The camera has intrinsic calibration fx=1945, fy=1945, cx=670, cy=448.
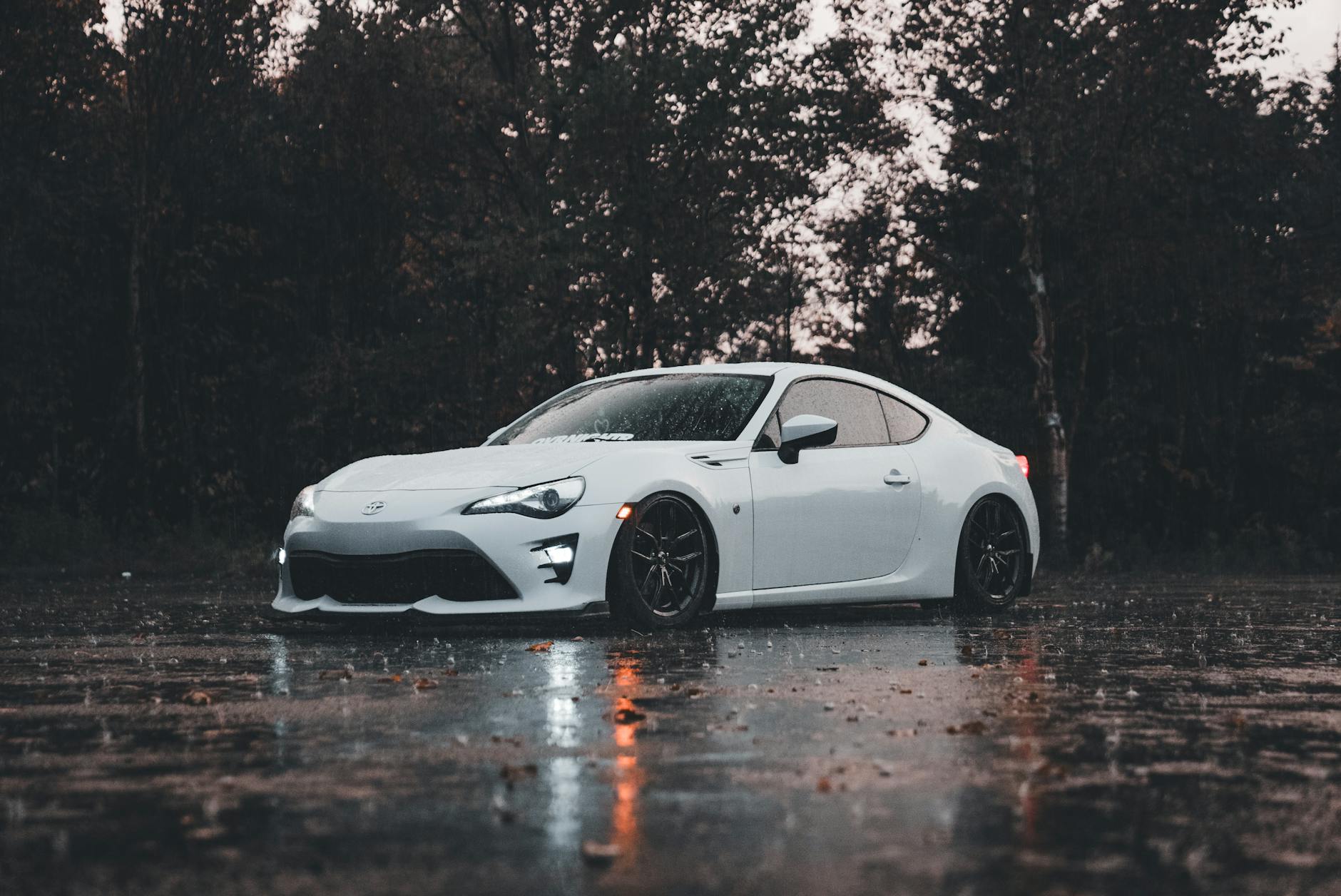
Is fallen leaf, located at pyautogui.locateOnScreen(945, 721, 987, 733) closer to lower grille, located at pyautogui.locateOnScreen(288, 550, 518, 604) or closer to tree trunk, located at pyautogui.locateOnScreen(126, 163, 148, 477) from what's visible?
lower grille, located at pyautogui.locateOnScreen(288, 550, 518, 604)

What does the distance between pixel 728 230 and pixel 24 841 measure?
2166 cm

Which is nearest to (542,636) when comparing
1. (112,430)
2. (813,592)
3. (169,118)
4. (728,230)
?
(813,592)

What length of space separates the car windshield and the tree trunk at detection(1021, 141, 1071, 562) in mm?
16131

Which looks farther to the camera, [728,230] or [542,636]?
[728,230]

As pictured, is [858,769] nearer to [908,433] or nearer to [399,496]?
[399,496]

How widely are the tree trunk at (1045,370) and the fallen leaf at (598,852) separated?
23149 millimetres

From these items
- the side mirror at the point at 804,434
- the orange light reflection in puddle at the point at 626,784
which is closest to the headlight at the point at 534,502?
the side mirror at the point at 804,434

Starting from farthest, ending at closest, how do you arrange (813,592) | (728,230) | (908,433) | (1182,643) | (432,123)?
(432,123) → (728,230) → (908,433) → (813,592) → (1182,643)

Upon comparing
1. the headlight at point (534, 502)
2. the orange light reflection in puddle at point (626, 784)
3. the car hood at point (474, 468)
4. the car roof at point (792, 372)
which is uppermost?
the car roof at point (792, 372)

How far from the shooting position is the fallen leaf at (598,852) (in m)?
4.22

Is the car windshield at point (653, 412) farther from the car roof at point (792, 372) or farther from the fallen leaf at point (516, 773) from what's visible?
the fallen leaf at point (516, 773)

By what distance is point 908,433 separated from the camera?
11875mm

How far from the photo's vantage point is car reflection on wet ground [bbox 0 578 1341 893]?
13.7 feet

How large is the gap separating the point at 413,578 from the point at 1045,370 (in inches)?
741
